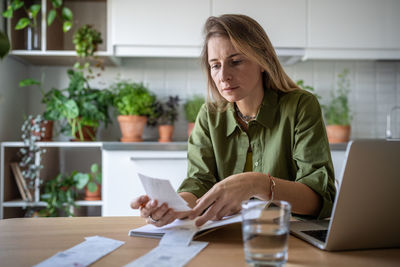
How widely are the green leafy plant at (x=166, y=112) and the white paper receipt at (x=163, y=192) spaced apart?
2.06 metres

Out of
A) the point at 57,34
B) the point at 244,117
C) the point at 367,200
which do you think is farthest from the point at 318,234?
the point at 57,34

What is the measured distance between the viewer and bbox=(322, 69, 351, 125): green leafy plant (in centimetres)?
305

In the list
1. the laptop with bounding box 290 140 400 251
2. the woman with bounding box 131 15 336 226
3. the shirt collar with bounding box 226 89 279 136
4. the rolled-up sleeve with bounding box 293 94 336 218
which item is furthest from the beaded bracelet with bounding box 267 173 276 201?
the shirt collar with bounding box 226 89 279 136

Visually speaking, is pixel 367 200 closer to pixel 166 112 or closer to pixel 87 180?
pixel 87 180

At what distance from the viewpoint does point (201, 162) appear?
154 cm

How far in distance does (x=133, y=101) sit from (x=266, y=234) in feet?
7.44

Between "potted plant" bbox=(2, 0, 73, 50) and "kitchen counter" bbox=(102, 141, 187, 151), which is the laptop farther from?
"potted plant" bbox=(2, 0, 73, 50)

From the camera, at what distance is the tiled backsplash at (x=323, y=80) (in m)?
3.20

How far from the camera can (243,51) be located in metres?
1.42

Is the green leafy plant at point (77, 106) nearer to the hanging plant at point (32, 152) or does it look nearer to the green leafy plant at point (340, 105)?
the hanging plant at point (32, 152)

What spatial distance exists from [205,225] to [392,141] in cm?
45

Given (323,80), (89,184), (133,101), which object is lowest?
(89,184)

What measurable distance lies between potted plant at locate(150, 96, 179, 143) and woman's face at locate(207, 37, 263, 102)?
1.54 meters

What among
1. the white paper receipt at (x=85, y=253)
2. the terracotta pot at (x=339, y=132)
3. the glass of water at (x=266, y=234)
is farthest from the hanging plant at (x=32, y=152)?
the glass of water at (x=266, y=234)
